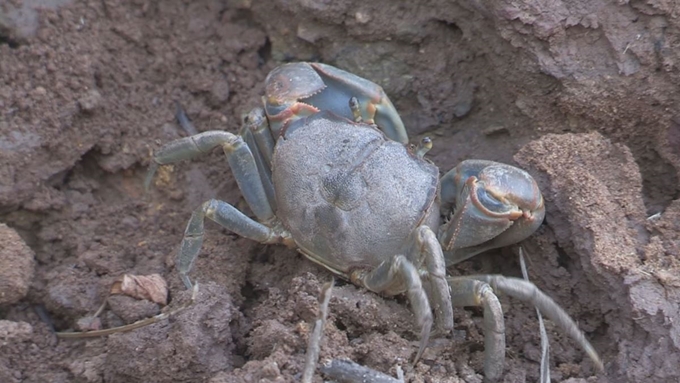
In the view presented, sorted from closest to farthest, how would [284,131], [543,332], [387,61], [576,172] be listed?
[543,332] → [576,172] → [284,131] → [387,61]

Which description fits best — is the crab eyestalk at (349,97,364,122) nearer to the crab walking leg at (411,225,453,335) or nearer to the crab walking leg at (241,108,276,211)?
the crab walking leg at (241,108,276,211)

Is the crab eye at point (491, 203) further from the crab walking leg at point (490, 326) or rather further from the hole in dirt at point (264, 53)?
the hole in dirt at point (264, 53)

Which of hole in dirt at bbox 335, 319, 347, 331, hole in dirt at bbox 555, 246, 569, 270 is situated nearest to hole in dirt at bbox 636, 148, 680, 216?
hole in dirt at bbox 555, 246, 569, 270

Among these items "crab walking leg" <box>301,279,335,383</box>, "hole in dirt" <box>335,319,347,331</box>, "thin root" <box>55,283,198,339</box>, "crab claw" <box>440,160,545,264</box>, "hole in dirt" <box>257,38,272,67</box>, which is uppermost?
"hole in dirt" <box>257,38,272,67</box>

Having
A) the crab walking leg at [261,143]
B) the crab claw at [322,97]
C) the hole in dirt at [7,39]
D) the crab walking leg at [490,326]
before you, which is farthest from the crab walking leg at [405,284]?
the hole in dirt at [7,39]

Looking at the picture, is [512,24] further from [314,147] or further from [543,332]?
[543,332]

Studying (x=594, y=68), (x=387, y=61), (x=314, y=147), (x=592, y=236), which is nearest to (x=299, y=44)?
(x=387, y=61)

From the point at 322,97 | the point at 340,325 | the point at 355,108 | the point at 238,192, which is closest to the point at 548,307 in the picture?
the point at 340,325
